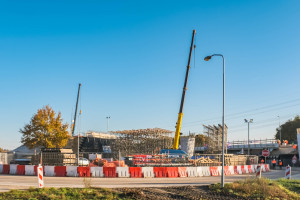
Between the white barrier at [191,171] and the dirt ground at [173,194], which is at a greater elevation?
the dirt ground at [173,194]

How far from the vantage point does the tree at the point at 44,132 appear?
160ft

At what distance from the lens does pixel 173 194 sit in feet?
50.1

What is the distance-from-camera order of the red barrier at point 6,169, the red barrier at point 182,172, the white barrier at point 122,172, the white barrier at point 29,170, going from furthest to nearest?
the red barrier at point 6,169, the red barrier at point 182,172, the white barrier at point 29,170, the white barrier at point 122,172

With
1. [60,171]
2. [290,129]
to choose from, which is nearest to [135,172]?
[60,171]

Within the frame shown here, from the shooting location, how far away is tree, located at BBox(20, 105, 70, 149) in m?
48.7

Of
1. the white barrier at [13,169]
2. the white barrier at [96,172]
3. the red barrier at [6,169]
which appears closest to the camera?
the white barrier at [96,172]

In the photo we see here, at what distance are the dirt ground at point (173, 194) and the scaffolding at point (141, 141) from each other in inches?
1595

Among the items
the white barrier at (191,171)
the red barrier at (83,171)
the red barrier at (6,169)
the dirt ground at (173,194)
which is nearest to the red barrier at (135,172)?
the red barrier at (83,171)

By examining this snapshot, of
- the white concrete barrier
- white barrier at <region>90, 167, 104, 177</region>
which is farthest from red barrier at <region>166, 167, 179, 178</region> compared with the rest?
white barrier at <region>90, 167, 104, 177</region>

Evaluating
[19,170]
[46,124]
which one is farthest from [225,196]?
[46,124]

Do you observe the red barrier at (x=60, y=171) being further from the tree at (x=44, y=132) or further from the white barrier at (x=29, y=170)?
the tree at (x=44, y=132)

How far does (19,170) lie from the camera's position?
25.9 meters

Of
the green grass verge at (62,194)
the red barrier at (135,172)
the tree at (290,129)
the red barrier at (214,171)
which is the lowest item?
the red barrier at (214,171)

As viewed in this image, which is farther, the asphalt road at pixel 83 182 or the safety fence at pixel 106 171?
the safety fence at pixel 106 171
